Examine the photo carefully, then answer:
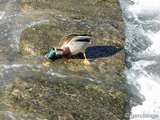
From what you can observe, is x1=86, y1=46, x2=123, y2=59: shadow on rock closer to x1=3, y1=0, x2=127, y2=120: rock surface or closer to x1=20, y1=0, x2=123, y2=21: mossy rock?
x1=3, y1=0, x2=127, y2=120: rock surface

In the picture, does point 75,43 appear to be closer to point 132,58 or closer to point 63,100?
point 63,100

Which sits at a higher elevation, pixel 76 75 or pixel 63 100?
pixel 76 75

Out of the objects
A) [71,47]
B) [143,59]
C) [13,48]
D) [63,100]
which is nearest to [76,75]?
[71,47]

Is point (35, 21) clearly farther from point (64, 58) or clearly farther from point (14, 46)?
point (64, 58)

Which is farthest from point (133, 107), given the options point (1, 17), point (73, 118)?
point (1, 17)

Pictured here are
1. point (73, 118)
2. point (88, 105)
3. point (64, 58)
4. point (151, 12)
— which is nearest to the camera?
point (73, 118)

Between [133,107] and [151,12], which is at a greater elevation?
[151,12]
